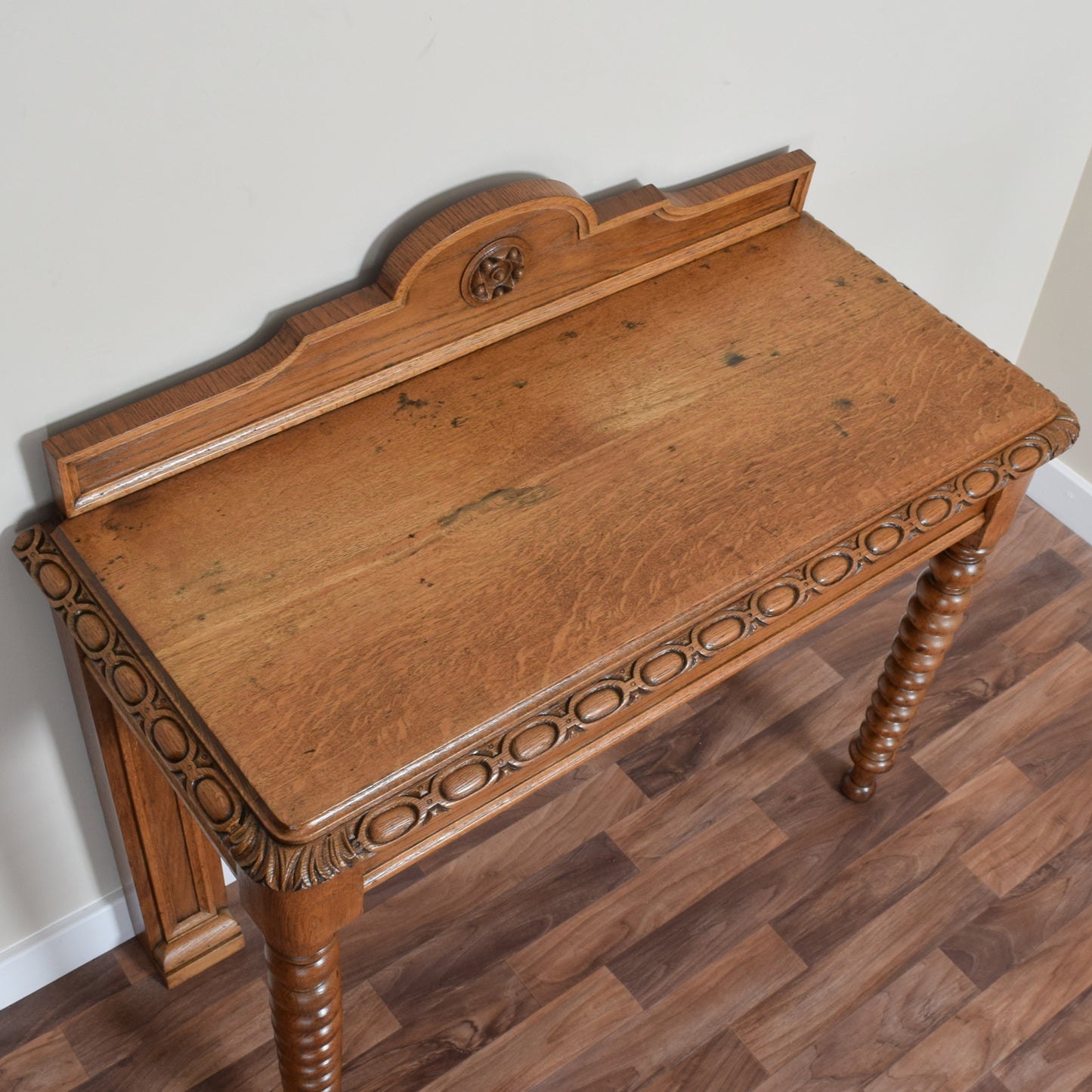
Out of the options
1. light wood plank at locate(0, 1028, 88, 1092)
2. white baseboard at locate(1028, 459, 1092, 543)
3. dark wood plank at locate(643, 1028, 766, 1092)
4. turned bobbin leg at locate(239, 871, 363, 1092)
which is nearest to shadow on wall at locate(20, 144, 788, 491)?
turned bobbin leg at locate(239, 871, 363, 1092)

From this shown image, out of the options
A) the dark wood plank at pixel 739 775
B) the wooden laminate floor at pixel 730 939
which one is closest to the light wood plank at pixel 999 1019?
the wooden laminate floor at pixel 730 939

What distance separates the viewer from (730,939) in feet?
6.01

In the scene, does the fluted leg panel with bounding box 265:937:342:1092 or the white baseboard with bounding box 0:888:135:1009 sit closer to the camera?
the fluted leg panel with bounding box 265:937:342:1092

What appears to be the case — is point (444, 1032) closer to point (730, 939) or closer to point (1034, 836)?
point (730, 939)

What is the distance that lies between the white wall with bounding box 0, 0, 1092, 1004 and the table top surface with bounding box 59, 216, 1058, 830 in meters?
0.15

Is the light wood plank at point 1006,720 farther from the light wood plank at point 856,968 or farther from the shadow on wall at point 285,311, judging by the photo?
the shadow on wall at point 285,311

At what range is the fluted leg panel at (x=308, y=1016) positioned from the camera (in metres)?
1.19

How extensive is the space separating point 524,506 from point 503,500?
0.08ft

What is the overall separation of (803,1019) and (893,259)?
3.63 feet

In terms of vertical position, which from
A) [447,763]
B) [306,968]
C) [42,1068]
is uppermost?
[447,763]

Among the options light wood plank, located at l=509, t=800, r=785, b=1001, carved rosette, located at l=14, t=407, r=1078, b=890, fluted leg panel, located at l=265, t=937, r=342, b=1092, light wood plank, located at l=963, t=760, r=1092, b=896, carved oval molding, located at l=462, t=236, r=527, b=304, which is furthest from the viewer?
light wood plank, located at l=963, t=760, r=1092, b=896

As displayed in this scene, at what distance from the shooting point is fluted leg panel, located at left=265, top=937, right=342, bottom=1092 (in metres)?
1.19

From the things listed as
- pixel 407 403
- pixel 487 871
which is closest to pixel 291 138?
pixel 407 403

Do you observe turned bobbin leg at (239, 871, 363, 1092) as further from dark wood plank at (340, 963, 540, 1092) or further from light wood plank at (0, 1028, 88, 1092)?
light wood plank at (0, 1028, 88, 1092)
